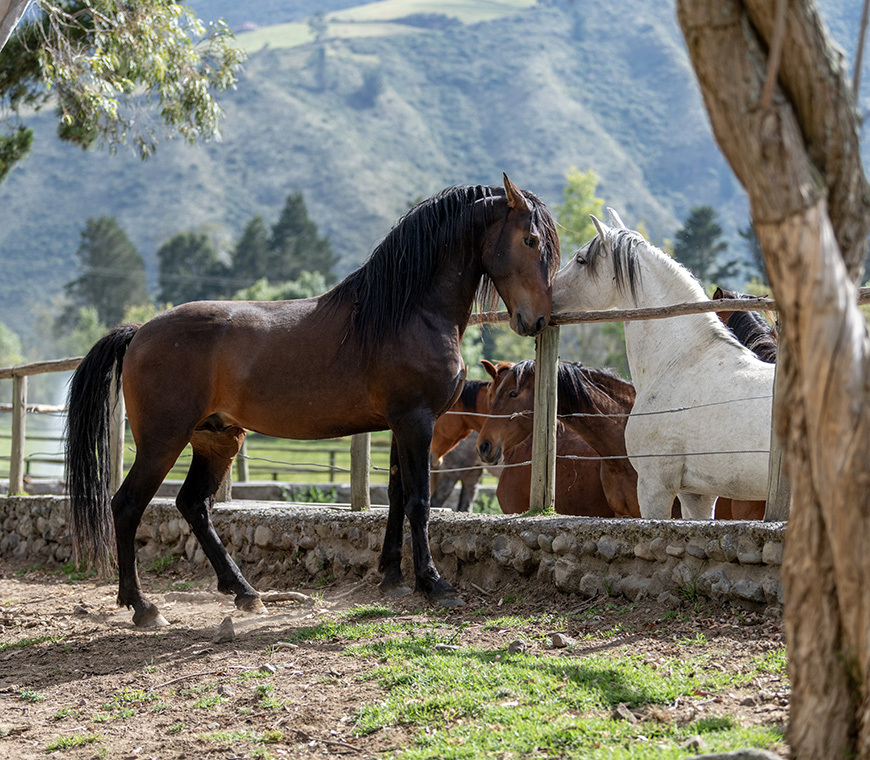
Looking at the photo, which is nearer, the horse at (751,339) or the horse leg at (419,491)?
the horse leg at (419,491)

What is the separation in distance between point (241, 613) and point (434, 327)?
6.47 feet

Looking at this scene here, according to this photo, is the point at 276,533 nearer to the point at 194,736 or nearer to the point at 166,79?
the point at 194,736

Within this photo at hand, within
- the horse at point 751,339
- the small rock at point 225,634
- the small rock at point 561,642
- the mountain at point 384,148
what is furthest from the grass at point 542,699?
the mountain at point 384,148

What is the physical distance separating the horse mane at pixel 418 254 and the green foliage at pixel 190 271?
71.2 metres

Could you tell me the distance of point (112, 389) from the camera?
19.1 feet

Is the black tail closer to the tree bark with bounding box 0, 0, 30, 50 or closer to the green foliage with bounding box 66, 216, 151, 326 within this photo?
the tree bark with bounding box 0, 0, 30, 50

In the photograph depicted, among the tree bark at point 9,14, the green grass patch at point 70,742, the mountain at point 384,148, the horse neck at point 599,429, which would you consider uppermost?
the mountain at point 384,148

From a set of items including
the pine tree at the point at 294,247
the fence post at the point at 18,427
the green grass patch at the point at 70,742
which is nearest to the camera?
the green grass patch at the point at 70,742

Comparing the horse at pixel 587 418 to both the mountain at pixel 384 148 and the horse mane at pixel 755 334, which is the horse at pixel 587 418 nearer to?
the horse mane at pixel 755 334

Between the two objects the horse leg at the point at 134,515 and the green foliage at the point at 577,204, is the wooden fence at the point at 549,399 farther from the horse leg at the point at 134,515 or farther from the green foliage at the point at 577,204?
the green foliage at the point at 577,204

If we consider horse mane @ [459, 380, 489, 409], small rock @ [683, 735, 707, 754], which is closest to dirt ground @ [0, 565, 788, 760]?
small rock @ [683, 735, 707, 754]

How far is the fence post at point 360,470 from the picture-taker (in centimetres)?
627

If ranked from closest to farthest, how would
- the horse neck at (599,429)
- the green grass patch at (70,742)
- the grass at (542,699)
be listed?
1. the grass at (542,699)
2. the green grass patch at (70,742)
3. the horse neck at (599,429)

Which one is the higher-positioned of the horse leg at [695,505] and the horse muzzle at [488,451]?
the horse muzzle at [488,451]
